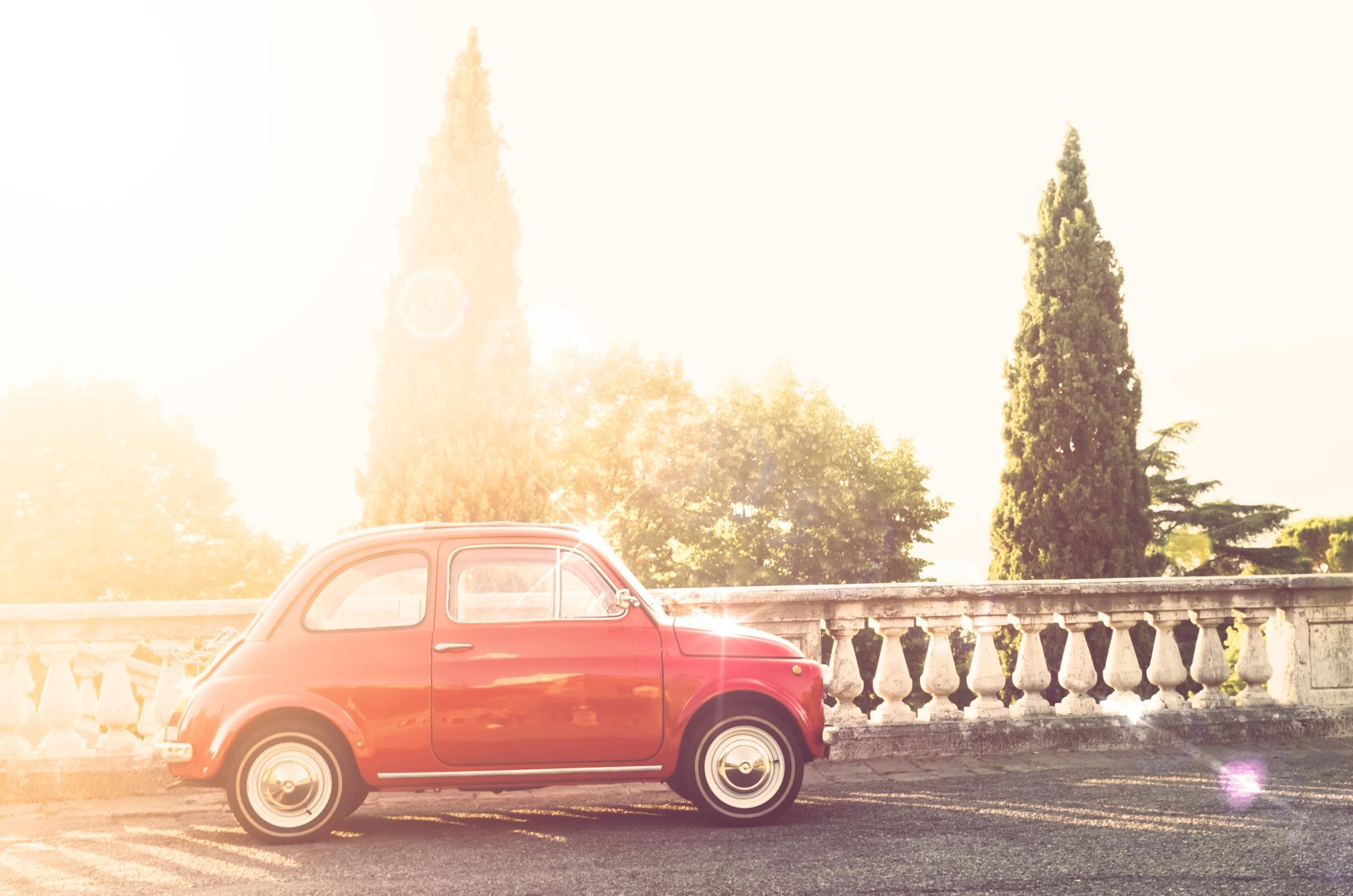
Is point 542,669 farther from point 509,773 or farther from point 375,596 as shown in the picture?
point 375,596

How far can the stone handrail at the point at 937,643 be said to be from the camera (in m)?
7.34

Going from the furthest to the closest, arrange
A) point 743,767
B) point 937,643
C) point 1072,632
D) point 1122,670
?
point 1072,632
point 1122,670
point 937,643
point 743,767

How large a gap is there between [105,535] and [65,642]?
27240 millimetres

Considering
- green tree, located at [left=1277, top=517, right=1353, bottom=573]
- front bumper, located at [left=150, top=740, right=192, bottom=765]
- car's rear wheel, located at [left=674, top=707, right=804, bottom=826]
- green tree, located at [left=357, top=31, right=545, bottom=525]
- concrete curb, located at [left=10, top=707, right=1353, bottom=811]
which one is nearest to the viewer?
front bumper, located at [left=150, top=740, right=192, bottom=765]

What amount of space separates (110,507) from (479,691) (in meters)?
30.3

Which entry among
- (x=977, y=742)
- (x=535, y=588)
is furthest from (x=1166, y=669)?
(x=535, y=588)

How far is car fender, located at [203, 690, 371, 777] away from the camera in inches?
224

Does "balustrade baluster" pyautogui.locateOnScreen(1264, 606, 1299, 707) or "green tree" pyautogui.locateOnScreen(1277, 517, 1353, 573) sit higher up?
"green tree" pyautogui.locateOnScreen(1277, 517, 1353, 573)

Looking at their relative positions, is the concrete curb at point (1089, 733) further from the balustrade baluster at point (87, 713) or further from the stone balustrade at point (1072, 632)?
the balustrade baluster at point (87, 713)

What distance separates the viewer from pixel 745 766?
603cm

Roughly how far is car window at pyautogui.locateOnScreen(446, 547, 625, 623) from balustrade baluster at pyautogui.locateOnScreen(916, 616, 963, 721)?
115 inches

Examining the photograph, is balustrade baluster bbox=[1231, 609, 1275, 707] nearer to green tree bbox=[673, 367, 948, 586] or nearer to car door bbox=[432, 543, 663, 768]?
car door bbox=[432, 543, 663, 768]

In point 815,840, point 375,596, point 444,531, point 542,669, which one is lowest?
point 815,840

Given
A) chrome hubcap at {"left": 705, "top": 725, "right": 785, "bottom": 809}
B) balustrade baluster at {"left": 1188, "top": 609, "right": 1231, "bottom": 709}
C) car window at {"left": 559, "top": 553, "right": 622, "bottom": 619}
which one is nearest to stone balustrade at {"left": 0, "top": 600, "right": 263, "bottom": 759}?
car window at {"left": 559, "top": 553, "right": 622, "bottom": 619}
